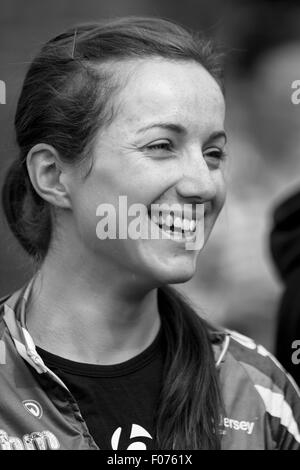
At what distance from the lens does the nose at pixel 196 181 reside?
1.77m

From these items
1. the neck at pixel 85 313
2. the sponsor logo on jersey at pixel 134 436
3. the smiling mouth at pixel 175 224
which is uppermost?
the smiling mouth at pixel 175 224

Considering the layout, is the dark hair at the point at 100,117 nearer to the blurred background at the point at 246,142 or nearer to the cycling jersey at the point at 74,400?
the cycling jersey at the point at 74,400

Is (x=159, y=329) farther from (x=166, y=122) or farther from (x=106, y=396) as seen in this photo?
(x=166, y=122)

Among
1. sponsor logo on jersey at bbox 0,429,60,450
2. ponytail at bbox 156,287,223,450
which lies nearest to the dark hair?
ponytail at bbox 156,287,223,450

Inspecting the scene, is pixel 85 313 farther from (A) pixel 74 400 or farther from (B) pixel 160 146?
(B) pixel 160 146

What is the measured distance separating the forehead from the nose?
0.27 ft

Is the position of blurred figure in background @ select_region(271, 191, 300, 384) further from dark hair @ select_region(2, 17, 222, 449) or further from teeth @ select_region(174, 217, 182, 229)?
teeth @ select_region(174, 217, 182, 229)

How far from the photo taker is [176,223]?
179 centimetres

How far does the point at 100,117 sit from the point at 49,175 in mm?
186

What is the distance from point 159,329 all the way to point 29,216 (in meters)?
0.42

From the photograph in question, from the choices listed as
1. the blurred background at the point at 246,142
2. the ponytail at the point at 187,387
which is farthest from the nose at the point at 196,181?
the blurred background at the point at 246,142

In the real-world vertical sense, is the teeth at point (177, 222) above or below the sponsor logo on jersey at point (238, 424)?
above

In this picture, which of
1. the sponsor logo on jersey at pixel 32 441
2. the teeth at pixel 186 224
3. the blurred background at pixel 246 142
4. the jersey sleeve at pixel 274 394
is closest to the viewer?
the sponsor logo on jersey at pixel 32 441
